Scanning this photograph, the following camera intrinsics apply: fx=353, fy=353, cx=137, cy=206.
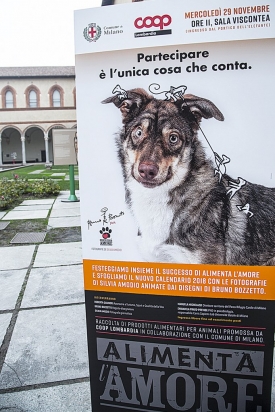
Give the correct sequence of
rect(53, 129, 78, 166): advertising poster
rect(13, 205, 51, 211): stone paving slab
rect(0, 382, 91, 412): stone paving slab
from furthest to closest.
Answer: rect(53, 129, 78, 166): advertising poster
rect(13, 205, 51, 211): stone paving slab
rect(0, 382, 91, 412): stone paving slab

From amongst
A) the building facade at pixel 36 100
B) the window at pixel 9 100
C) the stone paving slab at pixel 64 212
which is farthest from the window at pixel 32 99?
the stone paving slab at pixel 64 212

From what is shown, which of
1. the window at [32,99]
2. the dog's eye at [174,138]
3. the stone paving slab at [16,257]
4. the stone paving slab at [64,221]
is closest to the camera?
the dog's eye at [174,138]

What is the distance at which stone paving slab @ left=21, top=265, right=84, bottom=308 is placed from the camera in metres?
3.59

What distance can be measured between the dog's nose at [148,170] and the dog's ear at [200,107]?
281 millimetres

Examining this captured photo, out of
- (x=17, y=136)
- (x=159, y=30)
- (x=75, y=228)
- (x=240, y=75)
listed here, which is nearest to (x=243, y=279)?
(x=240, y=75)

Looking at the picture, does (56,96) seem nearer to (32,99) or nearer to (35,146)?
(32,99)

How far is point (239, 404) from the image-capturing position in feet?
5.59

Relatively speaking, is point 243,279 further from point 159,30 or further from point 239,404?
point 159,30

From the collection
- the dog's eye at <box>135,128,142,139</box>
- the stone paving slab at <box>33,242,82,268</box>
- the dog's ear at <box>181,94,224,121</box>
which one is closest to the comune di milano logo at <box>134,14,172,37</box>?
the dog's ear at <box>181,94,224,121</box>

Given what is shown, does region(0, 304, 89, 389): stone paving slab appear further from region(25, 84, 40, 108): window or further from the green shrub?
region(25, 84, 40, 108): window

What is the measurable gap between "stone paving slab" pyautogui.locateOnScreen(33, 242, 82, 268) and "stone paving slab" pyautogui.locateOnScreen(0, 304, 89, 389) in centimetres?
146

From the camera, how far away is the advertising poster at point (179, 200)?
57.7 inches

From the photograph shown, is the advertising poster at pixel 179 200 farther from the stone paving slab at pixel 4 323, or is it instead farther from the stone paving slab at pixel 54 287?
the stone paving slab at pixel 54 287

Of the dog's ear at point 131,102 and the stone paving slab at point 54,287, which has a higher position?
the dog's ear at point 131,102
